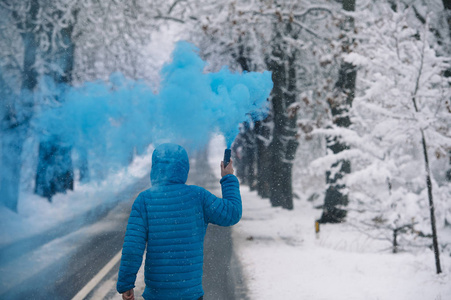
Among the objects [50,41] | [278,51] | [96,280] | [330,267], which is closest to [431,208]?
[330,267]

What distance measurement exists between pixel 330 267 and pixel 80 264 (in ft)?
16.2

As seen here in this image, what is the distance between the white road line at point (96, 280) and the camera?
20.3ft

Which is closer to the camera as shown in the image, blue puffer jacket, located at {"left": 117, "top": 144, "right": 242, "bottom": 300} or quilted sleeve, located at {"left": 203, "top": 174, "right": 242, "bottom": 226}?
blue puffer jacket, located at {"left": 117, "top": 144, "right": 242, "bottom": 300}

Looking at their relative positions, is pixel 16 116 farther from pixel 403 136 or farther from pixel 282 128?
pixel 282 128

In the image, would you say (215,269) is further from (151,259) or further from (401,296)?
(151,259)

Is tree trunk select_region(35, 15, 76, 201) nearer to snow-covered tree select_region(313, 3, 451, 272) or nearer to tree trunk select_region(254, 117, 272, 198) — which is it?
snow-covered tree select_region(313, 3, 451, 272)

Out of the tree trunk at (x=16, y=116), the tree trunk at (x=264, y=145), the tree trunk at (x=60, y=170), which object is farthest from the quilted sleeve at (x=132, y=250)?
the tree trunk at (x=264, y=145)

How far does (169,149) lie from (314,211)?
1579 cm

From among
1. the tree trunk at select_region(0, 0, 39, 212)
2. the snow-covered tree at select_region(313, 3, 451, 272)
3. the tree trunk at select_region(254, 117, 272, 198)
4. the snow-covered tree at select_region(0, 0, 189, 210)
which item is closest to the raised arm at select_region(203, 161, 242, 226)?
the snow-covered tree at select_region(313, 3, 451, 272)

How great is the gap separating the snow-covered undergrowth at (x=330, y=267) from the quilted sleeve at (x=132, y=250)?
3.81m

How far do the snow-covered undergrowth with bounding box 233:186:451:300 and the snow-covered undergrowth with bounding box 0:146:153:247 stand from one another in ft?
12.3

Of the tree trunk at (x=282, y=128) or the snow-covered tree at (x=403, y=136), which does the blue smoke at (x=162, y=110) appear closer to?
the snow-covered tree at (x=403, y=136)

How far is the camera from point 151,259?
3047 mm

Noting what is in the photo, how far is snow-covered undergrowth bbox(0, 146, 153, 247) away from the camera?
11.4 meters
